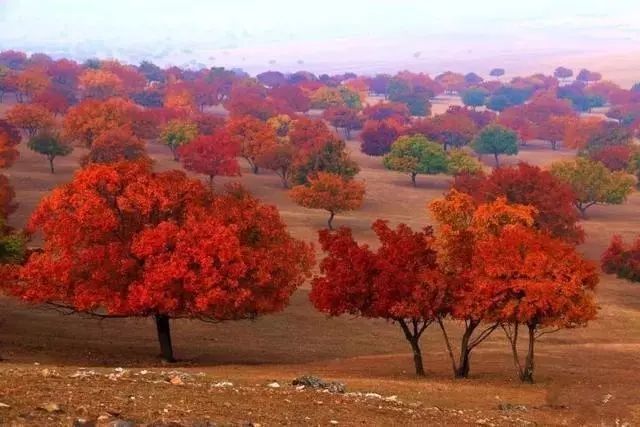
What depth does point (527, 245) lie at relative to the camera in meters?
33.3

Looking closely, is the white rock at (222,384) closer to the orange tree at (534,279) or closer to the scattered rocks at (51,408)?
the scattered rocks at (51,408)

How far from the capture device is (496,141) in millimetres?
166375

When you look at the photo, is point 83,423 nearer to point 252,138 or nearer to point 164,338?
point 164,338

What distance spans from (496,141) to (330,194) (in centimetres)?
8205

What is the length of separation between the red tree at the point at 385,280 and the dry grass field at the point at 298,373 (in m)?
3.06

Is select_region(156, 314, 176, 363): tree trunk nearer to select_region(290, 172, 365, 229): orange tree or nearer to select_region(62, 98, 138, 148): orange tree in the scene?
select_region(290, 172, 365, 229): orange tree

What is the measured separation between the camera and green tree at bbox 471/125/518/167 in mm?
166625

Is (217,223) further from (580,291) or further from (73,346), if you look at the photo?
(580,291)

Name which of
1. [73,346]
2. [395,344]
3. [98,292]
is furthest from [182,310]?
[395,344]

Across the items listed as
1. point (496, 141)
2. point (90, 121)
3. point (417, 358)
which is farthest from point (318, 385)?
point (496, 141)

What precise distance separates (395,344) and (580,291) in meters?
19.4

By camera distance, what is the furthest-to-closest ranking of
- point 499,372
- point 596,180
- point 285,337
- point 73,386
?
point 596,180, point 285,337, point 499,372, point 73,386

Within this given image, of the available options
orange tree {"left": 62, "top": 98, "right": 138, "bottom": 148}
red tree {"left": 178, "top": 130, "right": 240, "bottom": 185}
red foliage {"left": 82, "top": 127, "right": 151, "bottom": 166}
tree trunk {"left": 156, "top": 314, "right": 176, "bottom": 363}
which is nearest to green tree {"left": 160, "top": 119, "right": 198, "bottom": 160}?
orange tree {"left": 62, "top": 98, "right": 138, "bottom": 148}

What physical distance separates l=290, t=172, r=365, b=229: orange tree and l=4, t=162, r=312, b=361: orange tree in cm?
5516
